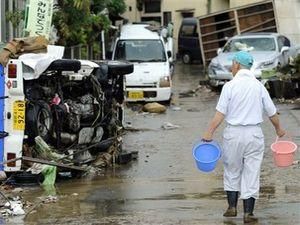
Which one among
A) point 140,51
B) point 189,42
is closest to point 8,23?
point 140,51

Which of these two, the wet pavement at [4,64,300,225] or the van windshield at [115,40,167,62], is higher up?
the van windshield at [115,40,167,62]

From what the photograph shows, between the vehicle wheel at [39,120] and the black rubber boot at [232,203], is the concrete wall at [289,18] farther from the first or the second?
the black rubber boot at [232,203]

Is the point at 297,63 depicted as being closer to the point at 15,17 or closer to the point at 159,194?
the point at 15,17

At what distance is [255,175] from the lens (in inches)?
300

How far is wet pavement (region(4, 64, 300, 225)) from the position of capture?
7.97 metres

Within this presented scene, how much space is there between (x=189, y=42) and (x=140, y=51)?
17.0m

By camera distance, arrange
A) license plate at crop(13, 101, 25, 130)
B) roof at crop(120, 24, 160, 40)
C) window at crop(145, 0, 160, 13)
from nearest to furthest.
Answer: license plate at crop(13, 101, 25, 130) → roof at crop(120, 24, 160, 40) → window at crop(145, 0, 160, 13)

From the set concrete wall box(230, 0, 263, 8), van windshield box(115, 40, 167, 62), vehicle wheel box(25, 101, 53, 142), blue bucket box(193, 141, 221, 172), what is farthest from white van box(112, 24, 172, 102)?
concrete wall box(230, 0, 263, 8)

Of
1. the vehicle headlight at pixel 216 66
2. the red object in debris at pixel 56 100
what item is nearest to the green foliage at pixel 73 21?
the vehicle headlight at pixel 216 66

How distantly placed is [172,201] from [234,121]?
1.68 m

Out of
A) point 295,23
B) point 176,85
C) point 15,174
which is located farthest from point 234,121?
point 295,23

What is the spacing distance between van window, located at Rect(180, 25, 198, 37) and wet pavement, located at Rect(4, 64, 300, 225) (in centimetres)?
2417

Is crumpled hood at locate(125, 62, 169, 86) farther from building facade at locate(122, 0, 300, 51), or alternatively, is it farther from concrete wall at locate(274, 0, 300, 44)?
building facade at locate(122, 0, 300, 51)

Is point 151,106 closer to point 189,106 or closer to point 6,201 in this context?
point 189,106
